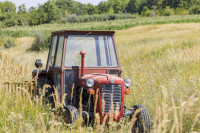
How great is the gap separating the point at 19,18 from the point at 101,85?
71.7m

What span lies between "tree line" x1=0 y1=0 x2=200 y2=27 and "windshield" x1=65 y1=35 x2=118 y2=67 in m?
62.1

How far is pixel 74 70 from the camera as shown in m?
5.45

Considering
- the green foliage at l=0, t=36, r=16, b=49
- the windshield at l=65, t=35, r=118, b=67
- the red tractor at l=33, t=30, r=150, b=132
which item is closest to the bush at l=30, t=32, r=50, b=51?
the green foliage at l=0, t=36, r=16, b=49

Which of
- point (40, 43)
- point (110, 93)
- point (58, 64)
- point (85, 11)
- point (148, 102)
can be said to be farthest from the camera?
point (85, 11)

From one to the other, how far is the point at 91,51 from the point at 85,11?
12784 centimetres

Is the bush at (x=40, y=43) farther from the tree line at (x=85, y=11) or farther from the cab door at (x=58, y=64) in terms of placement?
the tree line at (x=85, y=11)

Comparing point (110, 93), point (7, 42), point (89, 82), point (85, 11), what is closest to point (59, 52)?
point (89, 82)

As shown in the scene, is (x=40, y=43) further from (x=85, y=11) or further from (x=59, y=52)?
(x=85, y=11)

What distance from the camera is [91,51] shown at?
561 cm

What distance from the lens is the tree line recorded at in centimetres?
7475

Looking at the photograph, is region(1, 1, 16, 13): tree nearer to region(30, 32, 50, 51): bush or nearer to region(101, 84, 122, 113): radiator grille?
region(30, 32, 50, 51): bush

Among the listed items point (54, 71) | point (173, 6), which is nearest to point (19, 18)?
point (173, 6)

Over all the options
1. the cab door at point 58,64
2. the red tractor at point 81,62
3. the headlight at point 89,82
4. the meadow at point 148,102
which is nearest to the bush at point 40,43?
the meadow at point 148,102

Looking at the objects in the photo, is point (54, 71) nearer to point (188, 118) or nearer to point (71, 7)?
point (188, 118)
